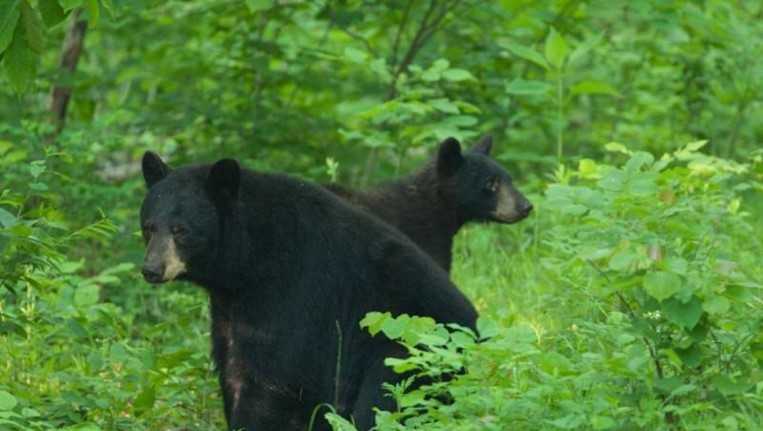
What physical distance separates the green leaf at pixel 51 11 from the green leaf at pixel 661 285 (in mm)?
2424

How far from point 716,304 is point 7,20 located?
2778mm

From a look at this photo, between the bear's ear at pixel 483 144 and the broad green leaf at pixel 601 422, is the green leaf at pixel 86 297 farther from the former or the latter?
the broad green leaf at pixel 601 422

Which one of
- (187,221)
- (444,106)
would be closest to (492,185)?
(444,106)

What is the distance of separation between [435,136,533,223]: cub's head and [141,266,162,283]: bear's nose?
3.75 m

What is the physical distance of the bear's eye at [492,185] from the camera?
999 cm

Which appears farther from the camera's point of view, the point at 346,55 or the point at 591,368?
the point at 346,55

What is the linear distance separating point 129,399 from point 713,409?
3.27m

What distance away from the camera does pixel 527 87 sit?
970 cm

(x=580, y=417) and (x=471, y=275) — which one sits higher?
(x=580, y=417)

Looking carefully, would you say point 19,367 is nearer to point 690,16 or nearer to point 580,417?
point 580,417

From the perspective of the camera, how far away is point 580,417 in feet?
16.0

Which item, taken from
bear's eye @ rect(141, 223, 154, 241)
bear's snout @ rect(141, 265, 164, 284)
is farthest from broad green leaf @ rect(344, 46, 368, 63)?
bear's snout @ rect(141, 265, 164, 284)

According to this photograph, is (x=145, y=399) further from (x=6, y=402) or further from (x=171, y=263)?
(x=6, y=402)

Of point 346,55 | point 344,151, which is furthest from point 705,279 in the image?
point 344,151
